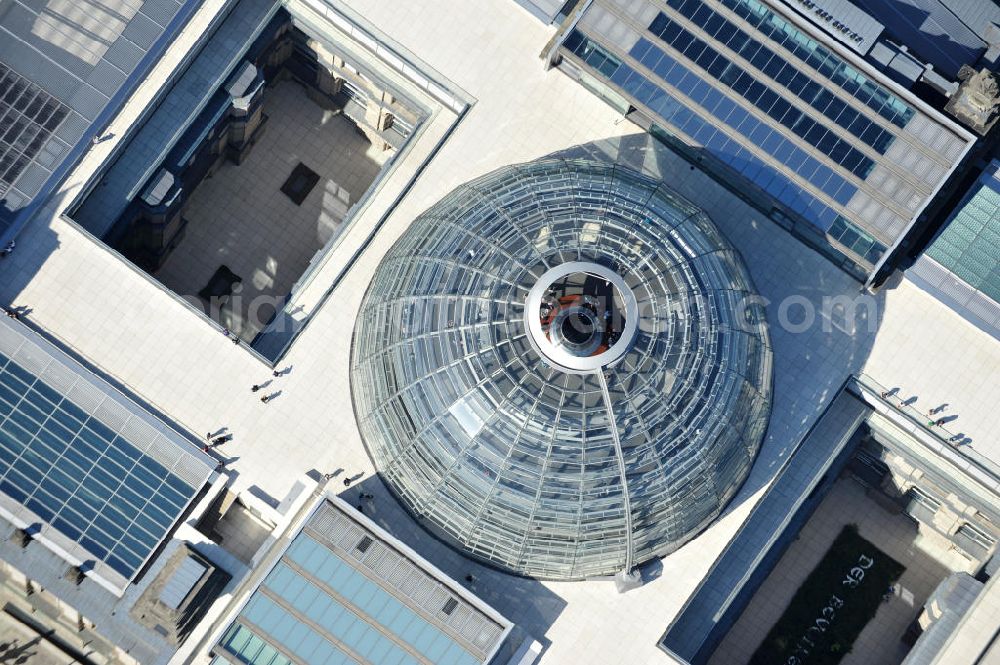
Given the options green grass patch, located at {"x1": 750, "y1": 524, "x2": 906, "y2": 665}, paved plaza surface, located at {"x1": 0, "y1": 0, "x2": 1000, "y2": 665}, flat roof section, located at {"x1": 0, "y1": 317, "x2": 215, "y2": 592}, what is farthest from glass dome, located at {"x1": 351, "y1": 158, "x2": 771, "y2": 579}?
green grass patch, located at {"x1": 750, "y1": 524, "x2": 906, "y2": 665}

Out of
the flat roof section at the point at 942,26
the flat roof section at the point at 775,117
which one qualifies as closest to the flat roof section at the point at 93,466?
the flat roof section at the point at 775,117

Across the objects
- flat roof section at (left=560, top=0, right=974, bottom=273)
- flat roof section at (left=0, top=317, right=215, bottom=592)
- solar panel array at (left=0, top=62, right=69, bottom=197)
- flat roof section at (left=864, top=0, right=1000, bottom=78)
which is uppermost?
flat roof section at (left=864, top=0, right=1000, bottom=78)

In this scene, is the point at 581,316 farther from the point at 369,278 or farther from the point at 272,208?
the point at 272,208

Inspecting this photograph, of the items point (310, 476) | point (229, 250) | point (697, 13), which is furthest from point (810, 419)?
point (229, 250)

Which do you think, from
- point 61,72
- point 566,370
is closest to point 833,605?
point 566,370

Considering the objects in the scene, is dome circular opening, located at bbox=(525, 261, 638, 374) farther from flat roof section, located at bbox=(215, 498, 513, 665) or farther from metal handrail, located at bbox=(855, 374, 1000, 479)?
metal handrail, located at bbox=(855, 374, 1000, 479)

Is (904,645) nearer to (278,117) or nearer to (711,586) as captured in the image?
(711,586)
